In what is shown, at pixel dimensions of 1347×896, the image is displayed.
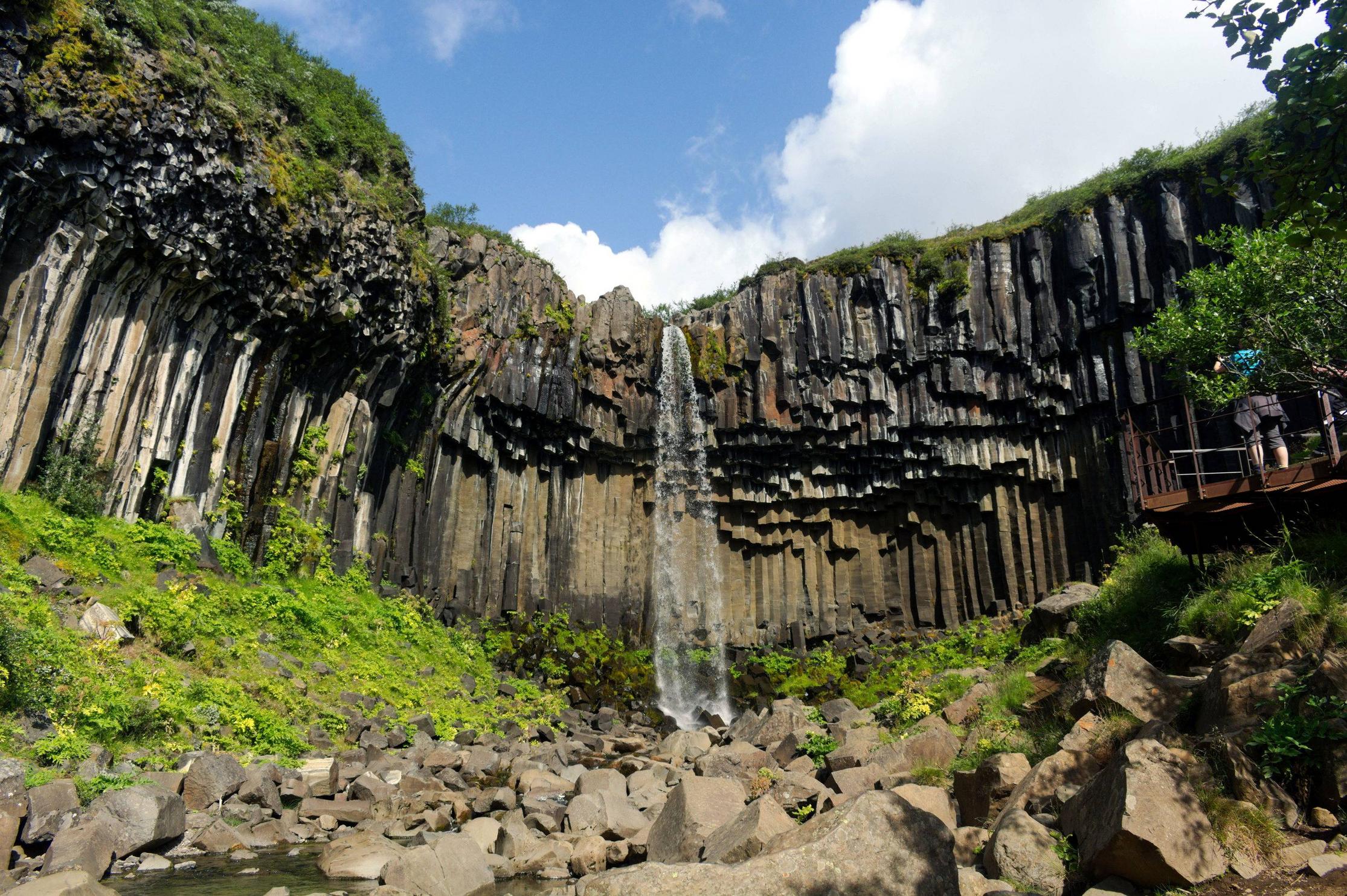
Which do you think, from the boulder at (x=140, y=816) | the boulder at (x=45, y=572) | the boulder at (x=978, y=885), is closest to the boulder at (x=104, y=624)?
the boulder at (x=45, y=572)

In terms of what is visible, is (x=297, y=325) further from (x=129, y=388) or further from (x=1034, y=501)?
(x=1034, y=501)

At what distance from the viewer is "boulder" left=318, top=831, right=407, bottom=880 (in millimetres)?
8195

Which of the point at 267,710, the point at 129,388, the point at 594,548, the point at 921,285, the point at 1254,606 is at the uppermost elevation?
the point at 921,285

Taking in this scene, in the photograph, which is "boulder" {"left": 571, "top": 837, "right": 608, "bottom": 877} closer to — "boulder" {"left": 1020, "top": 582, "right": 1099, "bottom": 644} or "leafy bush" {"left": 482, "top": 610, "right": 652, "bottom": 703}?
"boulder" {"left": 1020, "top": 582, "right": 1099, "bottom": 644}

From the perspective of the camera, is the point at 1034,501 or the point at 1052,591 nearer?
the point at 1052,591

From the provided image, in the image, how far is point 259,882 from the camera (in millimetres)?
7855

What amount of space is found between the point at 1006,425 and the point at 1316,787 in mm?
22749

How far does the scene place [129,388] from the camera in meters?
15.7

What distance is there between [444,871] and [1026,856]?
508 cm

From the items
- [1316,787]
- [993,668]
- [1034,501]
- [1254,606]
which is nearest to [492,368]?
→ [993,668]

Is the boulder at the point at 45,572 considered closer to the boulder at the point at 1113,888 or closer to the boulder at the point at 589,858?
the boulder at the point at 589,858

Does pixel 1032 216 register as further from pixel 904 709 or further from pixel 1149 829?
pixel 1149 829

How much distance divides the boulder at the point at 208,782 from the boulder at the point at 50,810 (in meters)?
1.27

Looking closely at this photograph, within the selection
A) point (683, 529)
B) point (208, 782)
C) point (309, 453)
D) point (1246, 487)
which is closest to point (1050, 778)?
point (1246, 487)
